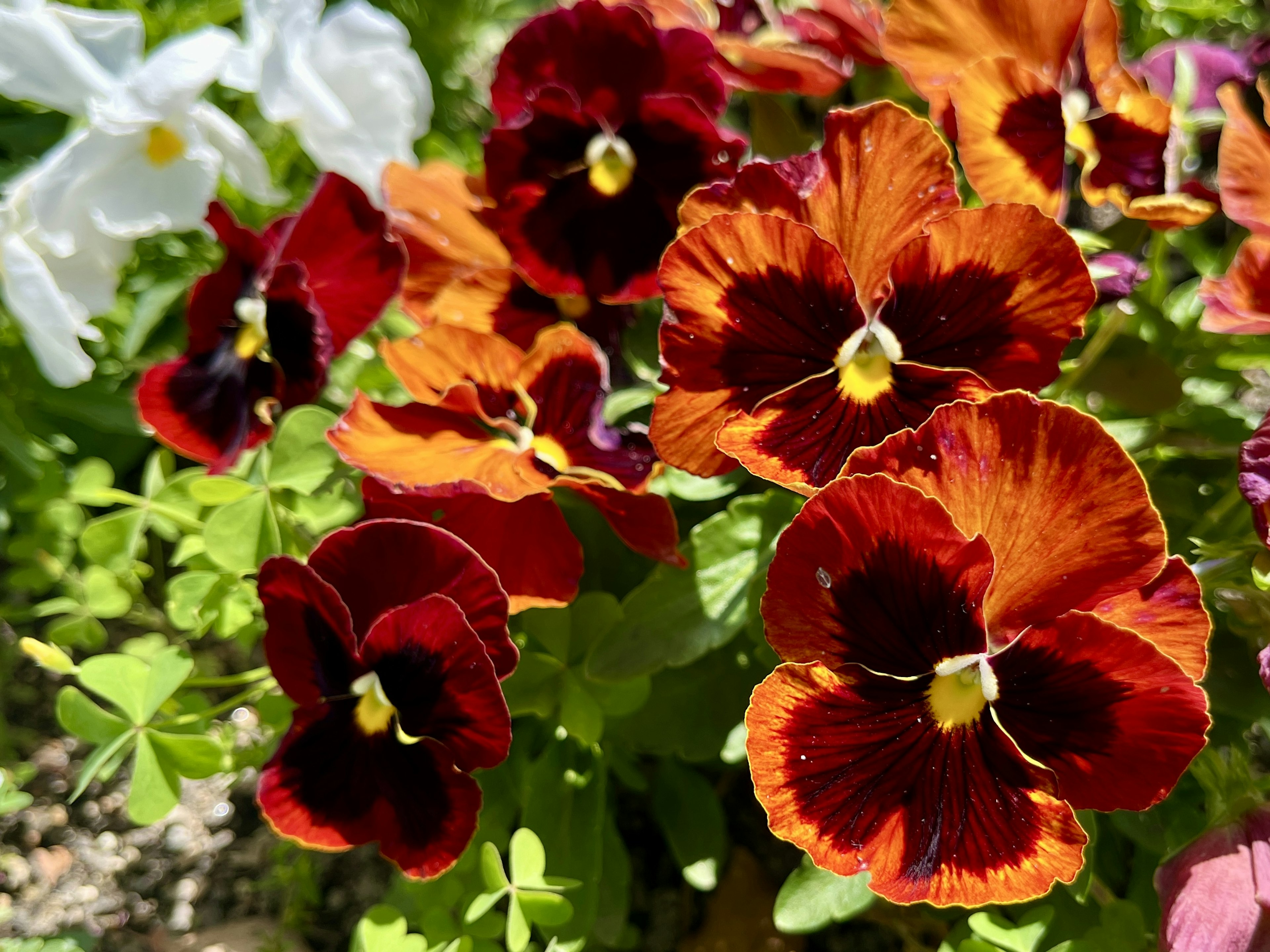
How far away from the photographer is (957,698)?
74 centimetres

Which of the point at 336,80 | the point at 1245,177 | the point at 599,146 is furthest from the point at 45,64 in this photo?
the point at 1245,177

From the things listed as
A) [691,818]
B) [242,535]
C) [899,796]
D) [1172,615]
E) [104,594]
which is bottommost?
[691,818]

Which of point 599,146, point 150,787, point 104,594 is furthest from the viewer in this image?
point 104,594

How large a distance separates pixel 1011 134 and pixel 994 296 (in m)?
0.21

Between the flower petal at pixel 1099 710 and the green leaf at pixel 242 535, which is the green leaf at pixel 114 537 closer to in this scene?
the green leaf at pixel 242 535

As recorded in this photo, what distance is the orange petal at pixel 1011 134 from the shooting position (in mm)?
860

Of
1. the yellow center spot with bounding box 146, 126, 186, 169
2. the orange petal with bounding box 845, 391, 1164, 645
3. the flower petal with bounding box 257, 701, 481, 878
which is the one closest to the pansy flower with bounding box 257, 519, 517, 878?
the flower petal with bounding box 257, 701, 481, 878

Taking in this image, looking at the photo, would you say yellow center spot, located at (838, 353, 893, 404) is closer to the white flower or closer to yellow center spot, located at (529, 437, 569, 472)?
yellow center spot, located at (529, 437, 569, 472)

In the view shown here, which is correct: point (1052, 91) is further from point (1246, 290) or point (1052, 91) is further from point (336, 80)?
point (336, 80)

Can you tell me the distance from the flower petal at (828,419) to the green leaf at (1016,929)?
44 centimetres

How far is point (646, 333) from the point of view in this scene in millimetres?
1143

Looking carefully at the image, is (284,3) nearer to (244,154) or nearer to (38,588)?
(244,154)

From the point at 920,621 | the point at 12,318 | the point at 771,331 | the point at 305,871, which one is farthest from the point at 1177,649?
the point at 12,318

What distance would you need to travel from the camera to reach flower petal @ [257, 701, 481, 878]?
0.86m
